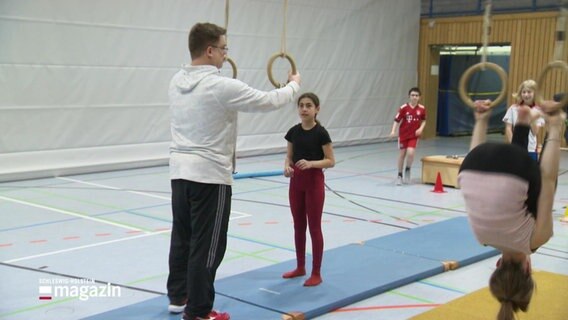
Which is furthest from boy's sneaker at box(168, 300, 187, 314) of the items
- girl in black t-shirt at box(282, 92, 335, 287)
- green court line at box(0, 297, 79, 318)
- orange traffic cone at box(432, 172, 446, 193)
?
orange traffic cone at box(432, 172, 446, 193)

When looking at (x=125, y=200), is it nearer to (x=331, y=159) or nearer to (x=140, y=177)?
(x=140, y=177)

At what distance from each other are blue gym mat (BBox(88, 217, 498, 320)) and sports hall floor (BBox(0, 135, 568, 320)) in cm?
9

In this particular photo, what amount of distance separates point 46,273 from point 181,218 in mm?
1704

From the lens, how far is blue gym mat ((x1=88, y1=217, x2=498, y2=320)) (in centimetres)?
421

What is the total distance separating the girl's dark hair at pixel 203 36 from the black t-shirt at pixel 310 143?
47.9 inches

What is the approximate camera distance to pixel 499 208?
274 centimetres

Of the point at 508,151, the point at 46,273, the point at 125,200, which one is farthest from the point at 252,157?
the point at 508,151

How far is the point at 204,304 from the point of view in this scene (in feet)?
12.5

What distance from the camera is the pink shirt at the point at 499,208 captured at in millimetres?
2701

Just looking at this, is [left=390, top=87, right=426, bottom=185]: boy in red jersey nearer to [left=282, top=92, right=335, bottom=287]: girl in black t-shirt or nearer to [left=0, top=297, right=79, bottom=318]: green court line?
[left=282, top=92, right=335, bottom=287]: girl in black t-shirt

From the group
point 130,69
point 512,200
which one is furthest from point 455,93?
point 512,200

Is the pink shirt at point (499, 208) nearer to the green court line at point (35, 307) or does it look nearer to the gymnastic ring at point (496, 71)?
the gymnastic ring at point (496, 71)

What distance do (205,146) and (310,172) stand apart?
1.13 metres

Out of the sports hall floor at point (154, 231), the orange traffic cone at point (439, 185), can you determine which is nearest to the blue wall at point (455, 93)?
the sports hall floor at point (154, 231)
